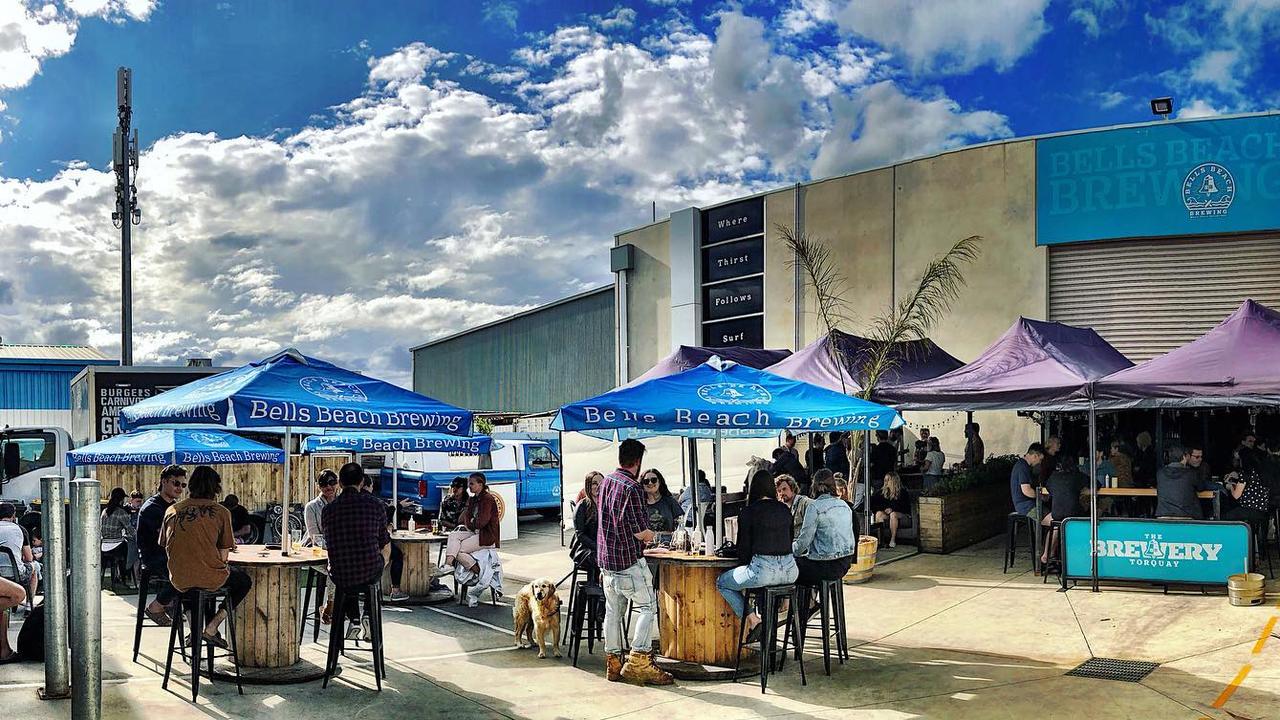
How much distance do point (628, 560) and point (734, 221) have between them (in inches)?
725

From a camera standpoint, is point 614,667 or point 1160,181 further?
point 1160,181

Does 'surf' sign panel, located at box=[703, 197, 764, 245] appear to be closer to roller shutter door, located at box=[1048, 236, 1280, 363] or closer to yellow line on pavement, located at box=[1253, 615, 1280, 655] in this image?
roller shutter door, located at box=[1048, 236, 1280, 363]

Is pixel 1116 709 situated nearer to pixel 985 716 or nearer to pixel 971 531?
pixel 985 716

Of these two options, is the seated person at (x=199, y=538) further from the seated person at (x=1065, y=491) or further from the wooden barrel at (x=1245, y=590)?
the wooden barrel at (x=1245, y=590)

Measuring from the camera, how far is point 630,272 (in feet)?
93.2

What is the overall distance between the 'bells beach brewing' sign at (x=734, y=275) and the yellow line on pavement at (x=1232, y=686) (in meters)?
16.9

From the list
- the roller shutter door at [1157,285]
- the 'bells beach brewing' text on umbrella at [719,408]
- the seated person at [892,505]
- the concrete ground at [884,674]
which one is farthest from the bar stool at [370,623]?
the roller shutter door at [1157,285]

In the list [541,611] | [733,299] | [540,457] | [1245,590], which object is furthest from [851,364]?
[733,299]

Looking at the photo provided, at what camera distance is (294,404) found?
830 cm

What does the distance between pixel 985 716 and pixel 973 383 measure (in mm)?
6719

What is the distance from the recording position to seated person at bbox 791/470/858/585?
821cm

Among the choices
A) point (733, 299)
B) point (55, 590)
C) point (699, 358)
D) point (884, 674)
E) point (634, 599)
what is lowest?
point (884, 674)

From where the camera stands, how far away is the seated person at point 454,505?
12.4m

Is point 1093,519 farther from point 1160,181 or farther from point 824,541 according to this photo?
point 1160,181
